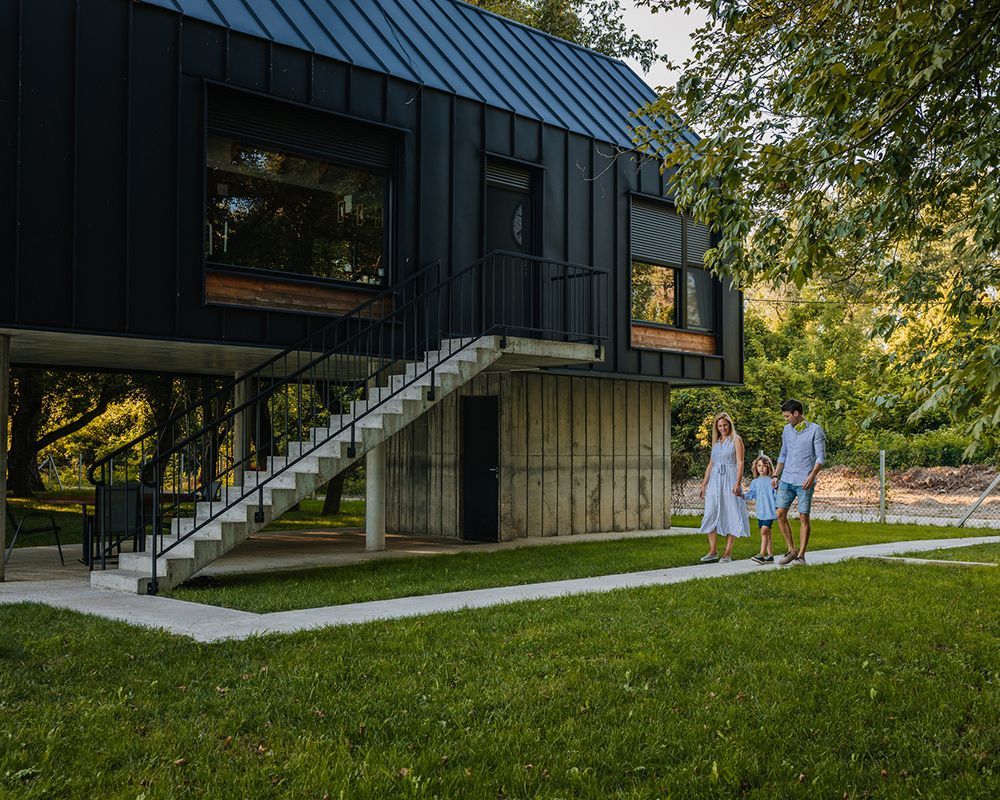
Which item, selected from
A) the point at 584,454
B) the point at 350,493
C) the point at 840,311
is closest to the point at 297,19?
the point at 584,454

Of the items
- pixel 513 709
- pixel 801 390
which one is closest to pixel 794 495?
pixel 513 709

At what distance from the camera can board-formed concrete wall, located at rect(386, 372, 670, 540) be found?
1717 cm

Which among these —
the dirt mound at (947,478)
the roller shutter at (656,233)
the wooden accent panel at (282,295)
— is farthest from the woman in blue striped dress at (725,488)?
the dirt mound at (947,478)

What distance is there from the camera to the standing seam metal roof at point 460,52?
13.1m

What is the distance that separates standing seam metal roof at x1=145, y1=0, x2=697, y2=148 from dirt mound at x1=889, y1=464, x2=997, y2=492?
15.5 metres

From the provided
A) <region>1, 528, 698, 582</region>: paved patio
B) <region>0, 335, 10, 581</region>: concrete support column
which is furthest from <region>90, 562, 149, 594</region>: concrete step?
<region>0, 335, 10, 581</region>: concrete support column

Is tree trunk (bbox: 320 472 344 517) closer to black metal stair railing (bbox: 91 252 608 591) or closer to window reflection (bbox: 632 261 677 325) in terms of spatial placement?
black metal stair railing (bbox: 91 252 608 591)

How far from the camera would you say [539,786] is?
4562 mm

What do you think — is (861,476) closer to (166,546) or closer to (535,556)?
(535,556)

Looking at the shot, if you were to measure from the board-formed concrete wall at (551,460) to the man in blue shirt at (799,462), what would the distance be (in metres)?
5.43

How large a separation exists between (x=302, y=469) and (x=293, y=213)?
3547 millimetres

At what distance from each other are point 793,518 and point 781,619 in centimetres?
1380

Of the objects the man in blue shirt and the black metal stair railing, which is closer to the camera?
the black metal stair railing

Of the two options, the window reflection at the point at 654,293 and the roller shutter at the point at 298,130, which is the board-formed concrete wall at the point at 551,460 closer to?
the window reflection at the point at 654,293
